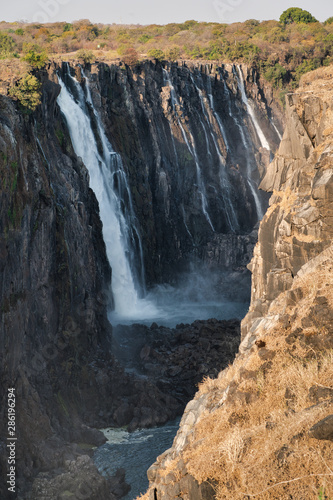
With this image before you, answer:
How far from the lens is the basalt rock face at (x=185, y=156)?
4888cm

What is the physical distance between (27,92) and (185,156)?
31117mm

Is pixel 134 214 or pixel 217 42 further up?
pixel 217 42

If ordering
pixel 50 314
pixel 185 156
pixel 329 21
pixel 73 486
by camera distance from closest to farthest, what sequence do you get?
pixel 73 486 < pixel 50 314 < pixel 185 156 < pixel 329 21

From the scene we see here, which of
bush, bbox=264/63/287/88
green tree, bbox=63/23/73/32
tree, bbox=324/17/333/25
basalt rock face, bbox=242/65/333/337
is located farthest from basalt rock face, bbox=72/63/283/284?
tree, bbox=324/17/333/25

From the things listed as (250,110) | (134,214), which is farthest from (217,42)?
(134,214)

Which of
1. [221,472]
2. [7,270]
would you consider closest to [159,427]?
[7,270]

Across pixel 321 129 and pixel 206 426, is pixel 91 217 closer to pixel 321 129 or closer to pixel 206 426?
pixel 321 129

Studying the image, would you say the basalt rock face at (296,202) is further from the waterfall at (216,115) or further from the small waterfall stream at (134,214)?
the waterfall at (216,115)

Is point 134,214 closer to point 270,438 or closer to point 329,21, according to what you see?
point 270,438

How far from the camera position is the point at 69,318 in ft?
96.5

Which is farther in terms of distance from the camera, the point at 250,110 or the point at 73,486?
the point at 250,110

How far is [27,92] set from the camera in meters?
28.6

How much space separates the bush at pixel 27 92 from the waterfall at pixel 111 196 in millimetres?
10929

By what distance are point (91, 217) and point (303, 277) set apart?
25.6 meters
